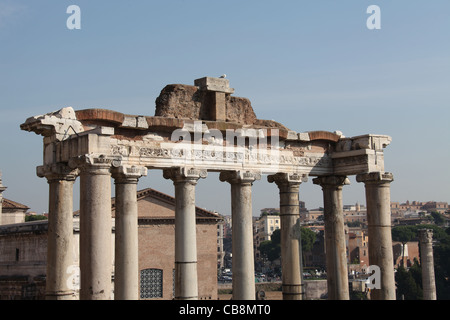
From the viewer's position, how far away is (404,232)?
13225 cm

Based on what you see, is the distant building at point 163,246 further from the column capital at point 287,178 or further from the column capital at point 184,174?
the column capital at point 184,174

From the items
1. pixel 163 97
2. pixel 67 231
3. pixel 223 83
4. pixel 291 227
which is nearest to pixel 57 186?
pixel 67 231

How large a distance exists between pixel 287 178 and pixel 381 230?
3182 millimetres

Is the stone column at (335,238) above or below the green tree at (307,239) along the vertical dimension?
below

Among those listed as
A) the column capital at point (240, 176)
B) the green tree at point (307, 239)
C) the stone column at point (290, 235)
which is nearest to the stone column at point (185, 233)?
the column capital at point (240, 176)

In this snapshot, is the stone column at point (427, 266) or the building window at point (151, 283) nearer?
the stone column at point (427, 266)

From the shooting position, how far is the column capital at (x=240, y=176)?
63.3 ft

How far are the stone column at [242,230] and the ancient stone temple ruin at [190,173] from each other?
0.09 feet

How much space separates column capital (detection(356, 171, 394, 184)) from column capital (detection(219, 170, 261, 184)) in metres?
3.38

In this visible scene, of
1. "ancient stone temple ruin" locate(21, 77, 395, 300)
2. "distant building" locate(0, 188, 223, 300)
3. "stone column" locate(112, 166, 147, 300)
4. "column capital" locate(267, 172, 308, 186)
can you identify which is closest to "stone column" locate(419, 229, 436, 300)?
"distant building" locate(0, 188, 223, 300)

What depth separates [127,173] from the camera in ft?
56.6
